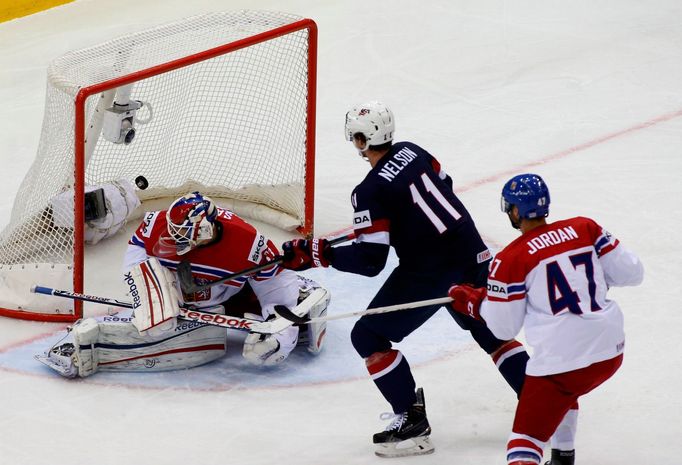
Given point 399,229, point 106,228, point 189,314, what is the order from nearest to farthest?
1. point 399,229
2. point 189,314
3. point 106,228

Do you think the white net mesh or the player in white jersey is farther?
the white net mesh

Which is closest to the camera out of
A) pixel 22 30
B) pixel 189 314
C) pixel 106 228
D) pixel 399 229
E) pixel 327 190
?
pixel 399 229

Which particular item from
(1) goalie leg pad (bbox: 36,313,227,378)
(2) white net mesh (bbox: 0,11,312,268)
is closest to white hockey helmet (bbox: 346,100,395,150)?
(1) goalie leg pad (bbox: 36,313,227,378)

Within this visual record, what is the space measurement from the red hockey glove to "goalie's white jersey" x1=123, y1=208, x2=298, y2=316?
2.95 ft

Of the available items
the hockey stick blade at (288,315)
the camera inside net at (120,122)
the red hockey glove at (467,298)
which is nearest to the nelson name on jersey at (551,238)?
the red hockey glove at (467,298)

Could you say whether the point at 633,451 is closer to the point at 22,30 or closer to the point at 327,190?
the point at 327,190

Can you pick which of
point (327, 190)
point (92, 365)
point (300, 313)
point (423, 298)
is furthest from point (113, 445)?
point (327, 190)

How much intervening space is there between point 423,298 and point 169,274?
96 cm

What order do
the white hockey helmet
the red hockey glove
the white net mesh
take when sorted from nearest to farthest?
the red hockey glove < the white hockey helmet < the white net mesh

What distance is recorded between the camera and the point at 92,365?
4363 millimetres

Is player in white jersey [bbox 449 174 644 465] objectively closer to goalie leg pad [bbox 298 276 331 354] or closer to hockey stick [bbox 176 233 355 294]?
hockey stick [bbox 176 233 355 294]

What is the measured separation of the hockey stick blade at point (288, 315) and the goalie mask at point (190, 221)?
34cm

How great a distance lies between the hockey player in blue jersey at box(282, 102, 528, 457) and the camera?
379cm

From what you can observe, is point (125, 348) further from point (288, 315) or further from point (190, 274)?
point (288, 315)
